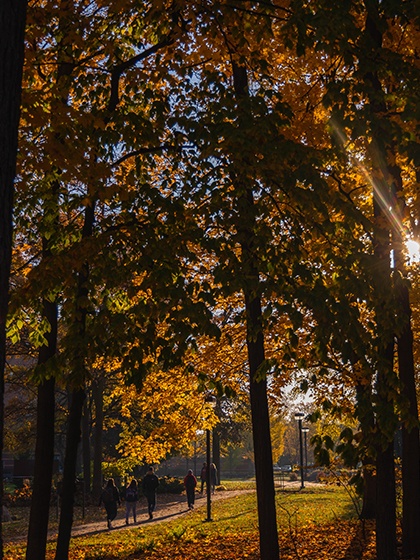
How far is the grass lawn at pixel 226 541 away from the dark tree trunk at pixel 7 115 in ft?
24.7

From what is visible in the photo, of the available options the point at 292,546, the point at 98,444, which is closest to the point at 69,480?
the point at 292,546

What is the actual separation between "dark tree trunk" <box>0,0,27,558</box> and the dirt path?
17190 millimetres

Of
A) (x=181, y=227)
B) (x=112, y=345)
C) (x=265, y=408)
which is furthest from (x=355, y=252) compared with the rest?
(x=265, y=408)

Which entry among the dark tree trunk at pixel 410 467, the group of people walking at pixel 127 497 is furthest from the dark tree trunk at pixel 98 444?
the dark tree trunk at pixel 410 467

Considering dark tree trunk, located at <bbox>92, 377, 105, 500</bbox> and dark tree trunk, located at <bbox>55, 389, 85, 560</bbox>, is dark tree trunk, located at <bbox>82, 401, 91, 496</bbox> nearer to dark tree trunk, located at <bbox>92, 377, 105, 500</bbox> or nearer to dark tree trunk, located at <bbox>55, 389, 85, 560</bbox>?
dark tree trunk, located at <bbox>92, 377, 105, 500</bbox>

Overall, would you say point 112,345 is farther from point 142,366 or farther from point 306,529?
point 306,529

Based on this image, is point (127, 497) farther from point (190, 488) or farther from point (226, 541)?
point (226, 541)

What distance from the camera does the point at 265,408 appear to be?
10469 millimetres

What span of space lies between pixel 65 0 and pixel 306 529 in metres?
12.2

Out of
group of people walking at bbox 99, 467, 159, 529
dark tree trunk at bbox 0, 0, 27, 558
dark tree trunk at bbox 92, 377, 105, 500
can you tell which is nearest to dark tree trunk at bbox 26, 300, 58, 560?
dark tree trunk at bbox 0, 0, 27, 558

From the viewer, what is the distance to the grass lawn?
1246 centimetres

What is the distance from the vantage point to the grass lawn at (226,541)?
12.5m

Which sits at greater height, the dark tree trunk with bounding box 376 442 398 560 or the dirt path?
the dark tree trunk with bounding box 376 442 398 560

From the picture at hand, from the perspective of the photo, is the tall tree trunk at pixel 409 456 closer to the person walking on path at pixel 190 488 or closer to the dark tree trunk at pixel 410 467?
the dark tree trunk at pixel 410 467
